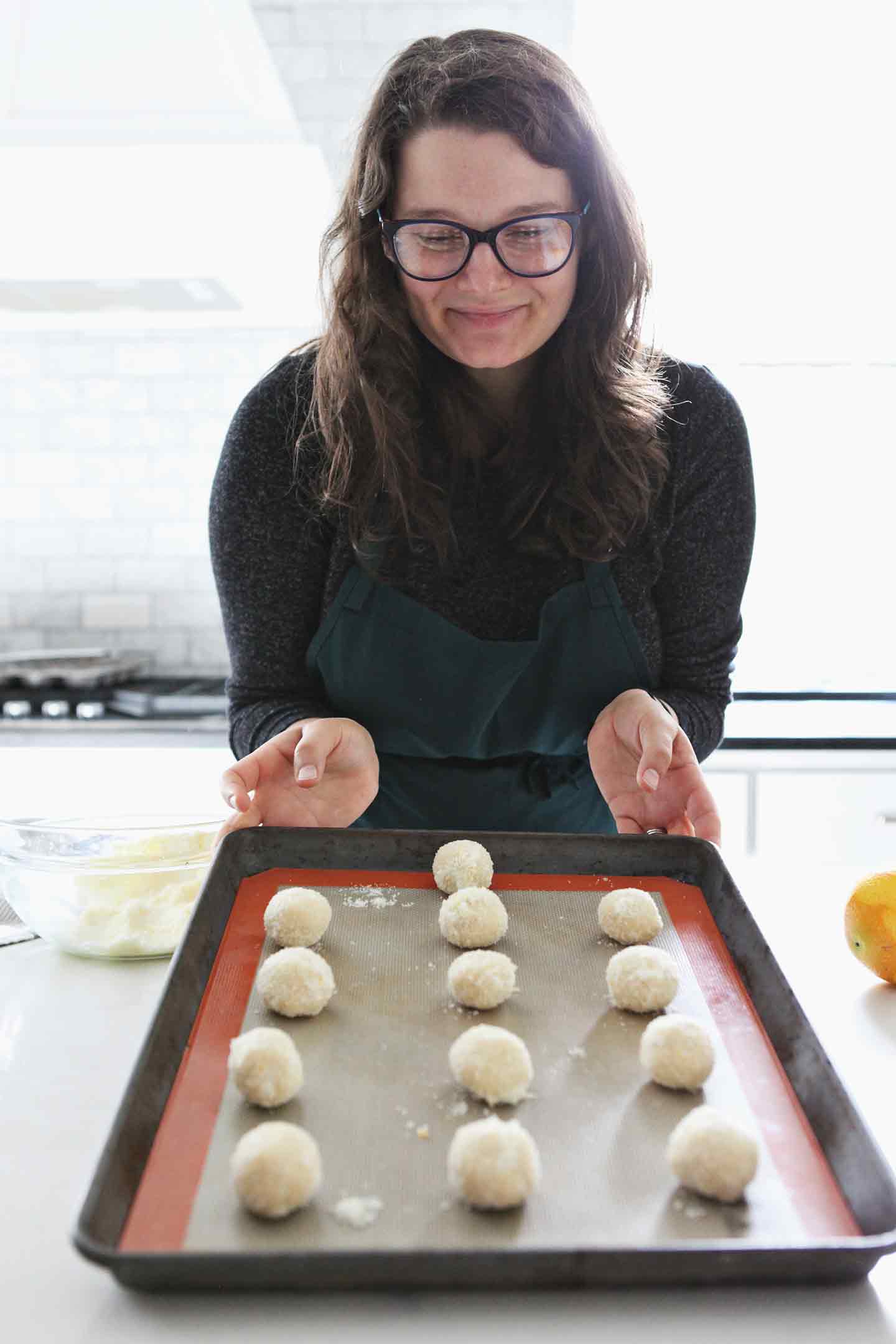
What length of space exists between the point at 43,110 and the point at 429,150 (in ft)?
4.22

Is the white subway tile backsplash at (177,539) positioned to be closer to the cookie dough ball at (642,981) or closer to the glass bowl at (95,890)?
the glass bowl at (95,890)

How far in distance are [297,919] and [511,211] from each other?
65 centimetres

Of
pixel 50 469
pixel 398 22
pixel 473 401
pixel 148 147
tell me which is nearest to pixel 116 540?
pixel 50 469

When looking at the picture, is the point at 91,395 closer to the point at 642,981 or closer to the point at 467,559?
the point at 467,559

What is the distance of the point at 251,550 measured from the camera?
1.23m

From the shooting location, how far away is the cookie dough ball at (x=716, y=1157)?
539mm

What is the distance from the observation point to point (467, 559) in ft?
4.09

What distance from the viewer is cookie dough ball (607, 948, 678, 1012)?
2.37 feet

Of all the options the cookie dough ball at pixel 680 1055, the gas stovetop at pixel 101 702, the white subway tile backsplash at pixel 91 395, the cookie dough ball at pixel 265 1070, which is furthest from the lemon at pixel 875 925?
the white subway tile backsplash at pixel 91 395

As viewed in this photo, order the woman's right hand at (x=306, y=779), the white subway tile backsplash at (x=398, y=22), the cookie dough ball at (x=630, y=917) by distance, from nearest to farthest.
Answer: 1. the cookie dough ball at (x=630, y=917)
2. the woman's right hand at (x=306, y=779)
3. the white subway tile backsplash at (x=398, y=22)

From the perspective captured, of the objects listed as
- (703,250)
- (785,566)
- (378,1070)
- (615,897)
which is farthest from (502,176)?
(785,566)

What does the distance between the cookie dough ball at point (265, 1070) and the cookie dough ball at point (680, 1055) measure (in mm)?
206

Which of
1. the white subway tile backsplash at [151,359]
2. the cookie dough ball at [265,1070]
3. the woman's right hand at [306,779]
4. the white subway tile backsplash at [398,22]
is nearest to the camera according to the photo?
the cookie dough ball at [265,1070]

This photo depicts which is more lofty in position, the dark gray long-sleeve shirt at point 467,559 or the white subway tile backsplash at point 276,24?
the white subway tile backsplash at point 276,24
